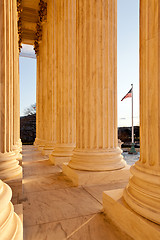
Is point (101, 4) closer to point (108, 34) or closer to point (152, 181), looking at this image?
point (108, 34)

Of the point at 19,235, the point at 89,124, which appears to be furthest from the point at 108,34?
the point at 19,235

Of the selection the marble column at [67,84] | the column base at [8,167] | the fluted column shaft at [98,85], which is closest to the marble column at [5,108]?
the column base at [8,167]

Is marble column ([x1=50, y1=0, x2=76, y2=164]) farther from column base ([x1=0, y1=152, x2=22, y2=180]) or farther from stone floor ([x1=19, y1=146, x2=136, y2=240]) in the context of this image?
column base ([x1=0, y1=152, x2=22, y2=180])

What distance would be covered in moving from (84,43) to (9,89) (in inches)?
345

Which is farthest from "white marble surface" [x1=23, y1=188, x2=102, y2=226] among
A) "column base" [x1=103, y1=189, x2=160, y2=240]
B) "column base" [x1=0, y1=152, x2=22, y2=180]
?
"column base" [x1=0, y1=152, x2=22, y2=180]

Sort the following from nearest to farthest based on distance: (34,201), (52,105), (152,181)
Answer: (152,181), (34,201), (52,105)

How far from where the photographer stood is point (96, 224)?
1020 cm

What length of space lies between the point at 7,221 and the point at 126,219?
5.67m

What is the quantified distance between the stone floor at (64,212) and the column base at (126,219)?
1.26 ft

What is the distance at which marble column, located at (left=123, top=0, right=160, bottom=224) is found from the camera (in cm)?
883

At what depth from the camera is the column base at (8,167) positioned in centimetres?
1323

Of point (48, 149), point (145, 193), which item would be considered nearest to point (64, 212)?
point (145, 193)

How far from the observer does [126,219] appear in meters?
9.44

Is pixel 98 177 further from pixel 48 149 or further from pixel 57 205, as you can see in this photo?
pixel 48 149
